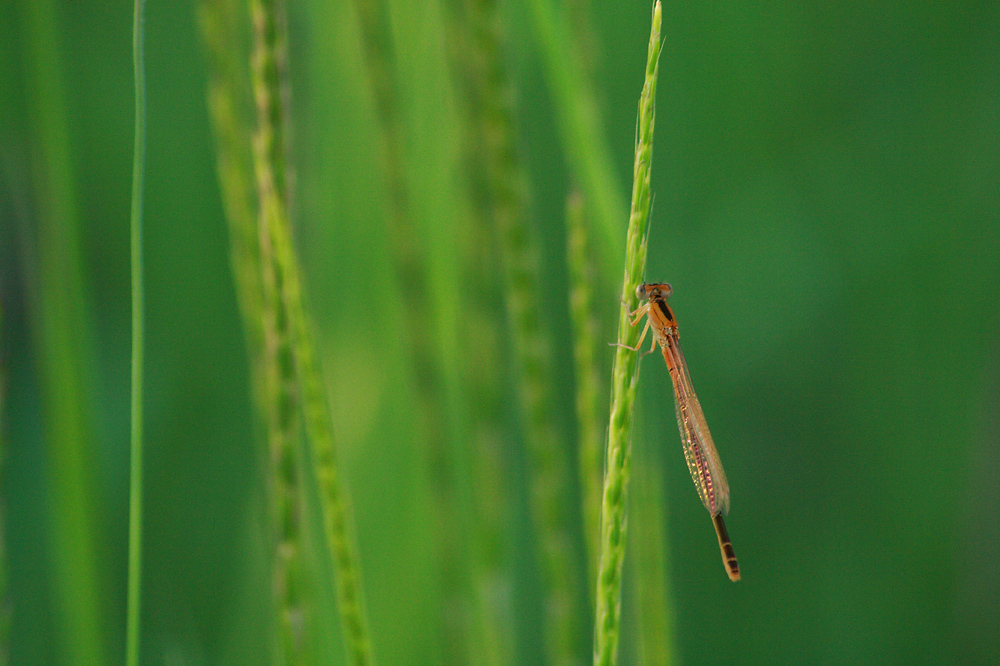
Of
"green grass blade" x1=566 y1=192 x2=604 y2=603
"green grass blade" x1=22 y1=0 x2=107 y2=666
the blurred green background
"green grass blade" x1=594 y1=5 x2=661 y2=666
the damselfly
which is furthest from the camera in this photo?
the damselfly

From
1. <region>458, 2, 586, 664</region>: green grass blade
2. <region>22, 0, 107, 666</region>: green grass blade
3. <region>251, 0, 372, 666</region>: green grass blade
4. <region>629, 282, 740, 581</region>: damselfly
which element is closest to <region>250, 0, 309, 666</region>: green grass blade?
<region>251, 0, 372, 666</region>: green grass blade

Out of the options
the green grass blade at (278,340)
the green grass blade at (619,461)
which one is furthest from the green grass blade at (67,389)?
the green grass blade at (619,461)

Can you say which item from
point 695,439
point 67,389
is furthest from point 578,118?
point 695,439

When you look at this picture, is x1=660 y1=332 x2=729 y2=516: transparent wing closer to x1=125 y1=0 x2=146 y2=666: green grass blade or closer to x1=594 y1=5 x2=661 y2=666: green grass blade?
x1=594 y1=5 x2=661 y2=666: green grass blade

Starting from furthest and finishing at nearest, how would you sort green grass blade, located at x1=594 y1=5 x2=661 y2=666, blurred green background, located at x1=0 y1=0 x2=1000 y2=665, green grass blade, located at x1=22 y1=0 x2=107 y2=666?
blurred green background, located at x1=0 y1=0 x2=1000 y2=665, green grass blade, located at x1=22 y1=0 x2=107 y2=666, green grass blade, located at x1=594 y1=5 x2=661 y2=666

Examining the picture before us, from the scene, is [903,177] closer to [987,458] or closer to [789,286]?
[789,286]

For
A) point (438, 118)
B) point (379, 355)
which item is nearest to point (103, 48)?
point (438, 118)

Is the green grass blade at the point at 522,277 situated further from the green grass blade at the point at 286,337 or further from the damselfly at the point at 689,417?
the damselfly at the point at 689,417
